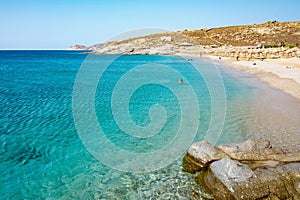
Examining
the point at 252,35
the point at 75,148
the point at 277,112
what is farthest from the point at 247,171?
the point at 252,35

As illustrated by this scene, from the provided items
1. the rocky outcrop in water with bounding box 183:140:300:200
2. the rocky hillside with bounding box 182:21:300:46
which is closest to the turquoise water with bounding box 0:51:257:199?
the rocky outcrop in water with bounding box 183:140:300:200

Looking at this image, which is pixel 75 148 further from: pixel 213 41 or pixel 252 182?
pixel 213 41

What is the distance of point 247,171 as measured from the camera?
24.8 feet

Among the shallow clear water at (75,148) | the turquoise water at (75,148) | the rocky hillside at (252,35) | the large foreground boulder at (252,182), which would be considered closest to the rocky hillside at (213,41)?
the rocky hillside at (252,35)

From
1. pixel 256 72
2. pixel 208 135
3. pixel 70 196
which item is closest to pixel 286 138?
pixel 208 135

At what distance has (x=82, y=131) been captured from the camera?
13.6 m

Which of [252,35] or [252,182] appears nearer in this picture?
[252,182]

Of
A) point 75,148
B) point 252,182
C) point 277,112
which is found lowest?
point 277,112

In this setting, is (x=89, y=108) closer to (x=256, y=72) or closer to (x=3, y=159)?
(x=3, y=159)

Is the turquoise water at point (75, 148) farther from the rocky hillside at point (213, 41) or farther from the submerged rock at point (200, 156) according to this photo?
the rocky hillside at point (213, 41)

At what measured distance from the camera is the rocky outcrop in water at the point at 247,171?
714 cm

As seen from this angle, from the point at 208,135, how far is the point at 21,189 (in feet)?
30.7

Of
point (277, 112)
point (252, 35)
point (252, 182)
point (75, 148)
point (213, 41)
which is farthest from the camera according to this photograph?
point (213, 41)

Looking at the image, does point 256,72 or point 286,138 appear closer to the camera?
point 286,138
